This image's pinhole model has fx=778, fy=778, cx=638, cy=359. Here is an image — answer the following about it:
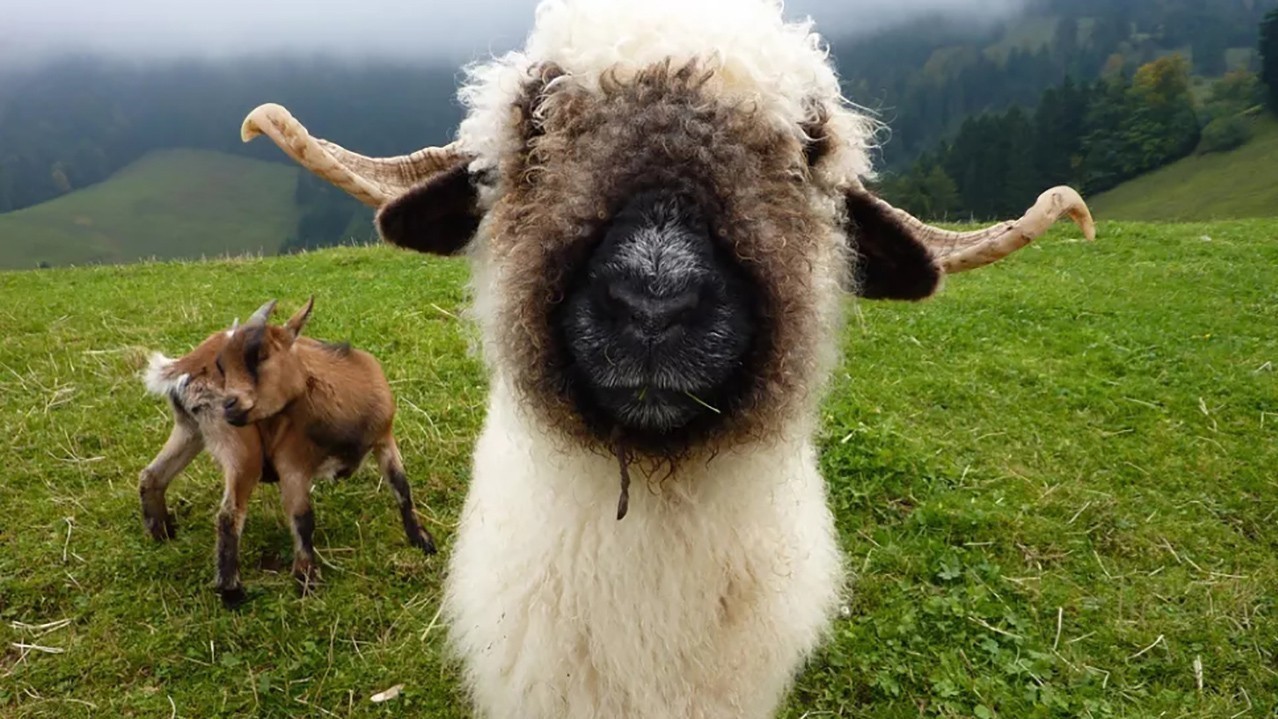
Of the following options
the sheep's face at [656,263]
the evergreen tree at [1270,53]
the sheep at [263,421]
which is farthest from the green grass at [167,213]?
the evergreen tree at [1270,53]

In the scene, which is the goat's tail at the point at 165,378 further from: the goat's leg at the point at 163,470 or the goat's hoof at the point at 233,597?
the goat's hoof at the point at 233,597

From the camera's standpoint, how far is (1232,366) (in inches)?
271

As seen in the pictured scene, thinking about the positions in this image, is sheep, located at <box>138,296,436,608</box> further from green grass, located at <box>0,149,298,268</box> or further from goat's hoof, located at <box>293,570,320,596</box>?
green grass, located at <box>0,149,298,268</box>

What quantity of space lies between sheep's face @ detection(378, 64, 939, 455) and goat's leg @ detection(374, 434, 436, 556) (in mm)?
2594

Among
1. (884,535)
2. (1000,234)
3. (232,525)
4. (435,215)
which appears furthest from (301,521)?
(1000,234)

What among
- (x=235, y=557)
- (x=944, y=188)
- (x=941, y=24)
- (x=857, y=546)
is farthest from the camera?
(x=941, y=24)

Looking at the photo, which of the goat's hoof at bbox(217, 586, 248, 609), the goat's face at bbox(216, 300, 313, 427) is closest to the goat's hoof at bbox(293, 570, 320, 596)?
the goat's hoof at bbox(217, 586, 248, 609)

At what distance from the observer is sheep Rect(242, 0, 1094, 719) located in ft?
5.67

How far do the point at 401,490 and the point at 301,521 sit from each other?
589mm

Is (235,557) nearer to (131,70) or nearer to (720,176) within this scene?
(720,176)

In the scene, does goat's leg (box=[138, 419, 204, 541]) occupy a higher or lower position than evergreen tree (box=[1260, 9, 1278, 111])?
lower

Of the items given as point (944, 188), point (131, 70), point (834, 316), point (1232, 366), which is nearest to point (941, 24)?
point (944, 188)

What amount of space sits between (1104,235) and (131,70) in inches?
5062

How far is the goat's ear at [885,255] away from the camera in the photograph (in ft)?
7.82
